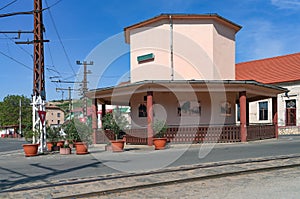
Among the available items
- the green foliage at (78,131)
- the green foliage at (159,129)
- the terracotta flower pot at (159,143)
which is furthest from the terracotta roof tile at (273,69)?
the green foliage at (78,131)

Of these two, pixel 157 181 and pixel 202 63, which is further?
pixel 202 63

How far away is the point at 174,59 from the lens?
21891 mm

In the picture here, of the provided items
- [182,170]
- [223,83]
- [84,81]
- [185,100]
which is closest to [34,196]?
[182,170]

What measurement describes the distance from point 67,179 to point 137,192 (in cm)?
256

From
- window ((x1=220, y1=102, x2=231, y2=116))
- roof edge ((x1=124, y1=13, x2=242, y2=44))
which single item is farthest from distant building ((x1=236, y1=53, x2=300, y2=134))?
roof edge ((x1=124, y1=13, x2=242, y2=44))

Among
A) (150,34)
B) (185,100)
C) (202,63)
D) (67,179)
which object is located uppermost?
(150,34)

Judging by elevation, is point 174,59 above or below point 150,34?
below

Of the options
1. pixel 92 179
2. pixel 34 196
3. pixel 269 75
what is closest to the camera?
pixel 34 196

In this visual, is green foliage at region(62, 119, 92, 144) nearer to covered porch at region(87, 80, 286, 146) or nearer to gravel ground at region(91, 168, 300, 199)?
covered porch at region(87, 80, 286, 146)

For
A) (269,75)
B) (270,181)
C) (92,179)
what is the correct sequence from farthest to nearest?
1. (269,75)
2. (92,179)
3. (270,181)

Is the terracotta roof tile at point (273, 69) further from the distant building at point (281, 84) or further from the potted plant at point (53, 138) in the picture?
the potted plant at point (53, 138)

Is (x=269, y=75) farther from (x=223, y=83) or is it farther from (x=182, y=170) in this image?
(x=182, y=170)

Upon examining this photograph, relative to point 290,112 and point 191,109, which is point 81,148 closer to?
point 191,109

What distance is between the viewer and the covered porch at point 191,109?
735 inches
